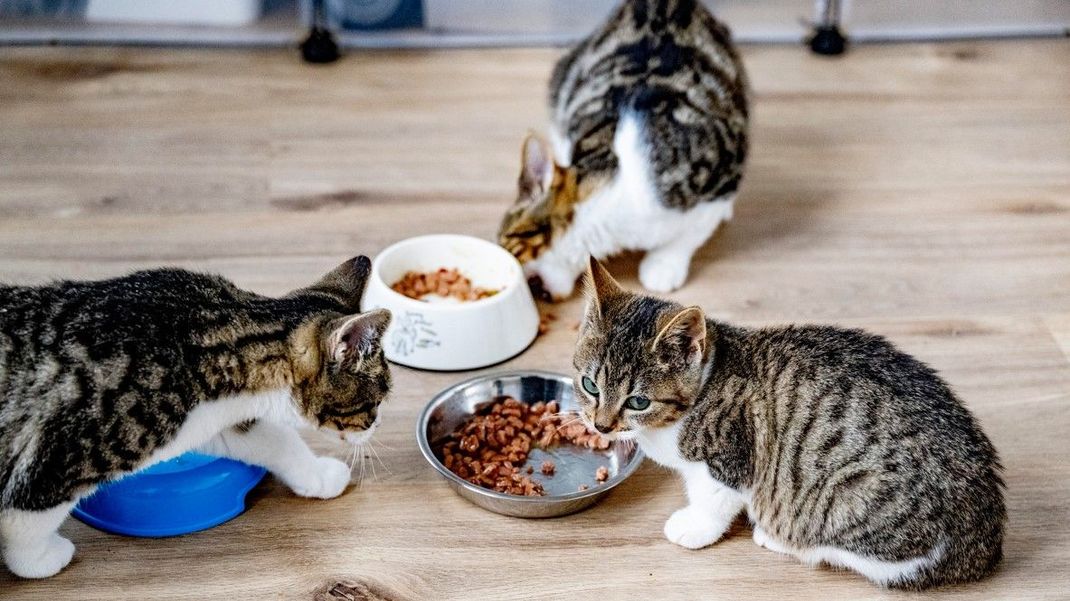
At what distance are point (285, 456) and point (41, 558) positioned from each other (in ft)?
1.32

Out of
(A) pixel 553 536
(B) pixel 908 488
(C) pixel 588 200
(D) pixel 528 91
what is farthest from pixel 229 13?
(B) pixel 908 488

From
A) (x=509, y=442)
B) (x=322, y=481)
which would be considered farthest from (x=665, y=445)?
(x=322, y=481)

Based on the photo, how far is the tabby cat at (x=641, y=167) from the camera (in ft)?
8.33

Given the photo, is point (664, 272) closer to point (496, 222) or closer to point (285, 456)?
point (496, 222)

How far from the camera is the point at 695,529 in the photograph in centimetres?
196

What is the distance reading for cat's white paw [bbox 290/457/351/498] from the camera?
6.64 feet

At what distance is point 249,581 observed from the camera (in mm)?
1886

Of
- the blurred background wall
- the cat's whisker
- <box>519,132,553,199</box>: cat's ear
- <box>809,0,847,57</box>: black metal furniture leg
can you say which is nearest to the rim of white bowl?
<box>519,132,553,199</box>: cat's ear

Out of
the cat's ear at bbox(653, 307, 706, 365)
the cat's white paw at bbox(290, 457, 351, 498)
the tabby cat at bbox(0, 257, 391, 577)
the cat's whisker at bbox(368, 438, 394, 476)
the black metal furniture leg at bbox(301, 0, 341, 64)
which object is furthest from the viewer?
the black metal furniture leg at bbox(301, 0, 341, 64)

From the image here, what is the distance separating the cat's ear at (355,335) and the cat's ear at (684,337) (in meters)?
0.42

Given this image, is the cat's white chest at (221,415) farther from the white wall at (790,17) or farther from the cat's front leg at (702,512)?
the white wall at (790,17)

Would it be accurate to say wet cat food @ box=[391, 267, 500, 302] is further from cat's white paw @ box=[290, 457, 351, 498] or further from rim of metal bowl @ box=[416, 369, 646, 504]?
cat's white paw @ box=[290, 457, 351, 498]

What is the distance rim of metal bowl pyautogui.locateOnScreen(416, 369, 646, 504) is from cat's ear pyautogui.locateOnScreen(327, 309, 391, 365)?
0.31 meters

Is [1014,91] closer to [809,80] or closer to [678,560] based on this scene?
[809,80]
